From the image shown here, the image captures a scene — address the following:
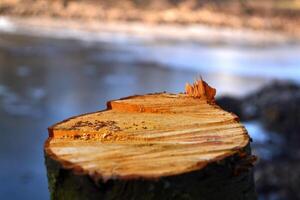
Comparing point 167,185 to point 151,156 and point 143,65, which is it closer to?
point 151,156

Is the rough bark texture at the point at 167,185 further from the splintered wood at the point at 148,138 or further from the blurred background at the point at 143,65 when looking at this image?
the blurred background at the point at 143,65

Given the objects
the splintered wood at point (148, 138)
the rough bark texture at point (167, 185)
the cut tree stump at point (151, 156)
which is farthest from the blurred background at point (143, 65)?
the rough bark texture at point (167, 185)

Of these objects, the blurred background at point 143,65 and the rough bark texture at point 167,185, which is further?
the blurred background at point 143,65

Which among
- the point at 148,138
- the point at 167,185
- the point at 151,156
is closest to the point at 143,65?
the point at 148,138

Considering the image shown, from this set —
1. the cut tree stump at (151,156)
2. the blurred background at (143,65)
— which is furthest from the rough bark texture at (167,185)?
the blurred background at (143,65)

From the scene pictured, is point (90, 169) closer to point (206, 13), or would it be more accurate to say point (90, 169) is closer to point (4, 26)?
point (4, 26)

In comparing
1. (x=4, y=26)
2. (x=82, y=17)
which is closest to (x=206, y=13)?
(x=82, y=17)

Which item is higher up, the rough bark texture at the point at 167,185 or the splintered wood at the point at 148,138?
the splintered wood at the point at 148,138

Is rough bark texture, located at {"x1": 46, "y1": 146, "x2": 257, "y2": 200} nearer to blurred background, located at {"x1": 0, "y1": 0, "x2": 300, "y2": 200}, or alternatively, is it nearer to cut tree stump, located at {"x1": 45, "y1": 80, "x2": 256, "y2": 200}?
cut tree stump, located at {"x1": 45, "y1": 80, "x2": 256, "y2": 200}

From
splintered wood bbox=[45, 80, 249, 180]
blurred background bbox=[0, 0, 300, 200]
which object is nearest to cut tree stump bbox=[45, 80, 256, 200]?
splintered wood bbox=[45, 80, 249, 180]
